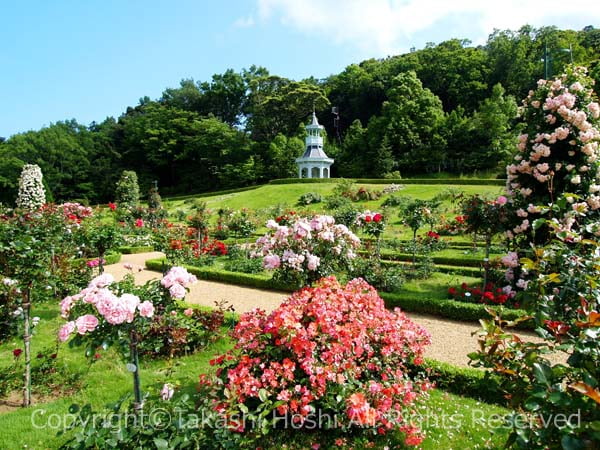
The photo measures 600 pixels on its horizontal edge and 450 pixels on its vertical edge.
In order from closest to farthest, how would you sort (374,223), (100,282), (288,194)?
(100,282) < (374,223) < (288,194)

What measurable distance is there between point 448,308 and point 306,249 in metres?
3.58

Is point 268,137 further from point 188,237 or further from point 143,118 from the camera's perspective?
point 188,237

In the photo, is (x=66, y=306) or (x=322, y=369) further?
(x=322, y=369)

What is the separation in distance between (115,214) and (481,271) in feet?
59.6

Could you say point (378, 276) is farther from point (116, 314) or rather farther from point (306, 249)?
point (116, 314)

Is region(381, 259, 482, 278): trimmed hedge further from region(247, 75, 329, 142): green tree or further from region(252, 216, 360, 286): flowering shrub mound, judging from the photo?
region(247, 75, 329, 142): green tree

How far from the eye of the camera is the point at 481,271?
32.1 feet

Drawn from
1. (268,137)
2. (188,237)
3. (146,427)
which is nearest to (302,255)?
(146,427)

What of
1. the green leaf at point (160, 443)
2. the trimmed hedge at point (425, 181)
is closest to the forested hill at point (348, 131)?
the trimmed hedge at point (425, 181)

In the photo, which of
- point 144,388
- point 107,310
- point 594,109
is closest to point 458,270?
point 594,109

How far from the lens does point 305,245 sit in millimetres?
5547

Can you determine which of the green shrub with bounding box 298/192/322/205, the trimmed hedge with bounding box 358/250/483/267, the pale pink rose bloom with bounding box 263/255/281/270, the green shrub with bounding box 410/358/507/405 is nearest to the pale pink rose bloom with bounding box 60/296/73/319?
the pale pink rose bloom with bounding box 263/255/281/270

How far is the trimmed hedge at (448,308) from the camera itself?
22.9 ft

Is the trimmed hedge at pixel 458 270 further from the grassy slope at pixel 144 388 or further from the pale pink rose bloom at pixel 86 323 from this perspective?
the pale pink rose bloom at pixel 86 323
